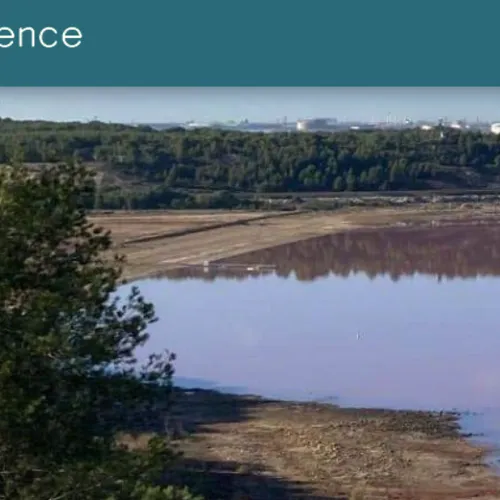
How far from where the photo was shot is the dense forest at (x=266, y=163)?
157 ft

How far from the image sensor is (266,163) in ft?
169

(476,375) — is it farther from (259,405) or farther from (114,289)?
(114,289)

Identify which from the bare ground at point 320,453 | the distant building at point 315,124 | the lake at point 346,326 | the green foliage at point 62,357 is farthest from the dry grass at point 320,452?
the distant building at point 315,124

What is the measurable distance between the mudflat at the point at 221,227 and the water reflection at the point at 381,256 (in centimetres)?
85

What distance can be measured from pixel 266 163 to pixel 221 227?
564 inches

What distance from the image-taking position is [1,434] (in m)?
5.97

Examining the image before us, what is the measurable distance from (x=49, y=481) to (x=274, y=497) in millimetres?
6126

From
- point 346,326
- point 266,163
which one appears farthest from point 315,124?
point 346,326

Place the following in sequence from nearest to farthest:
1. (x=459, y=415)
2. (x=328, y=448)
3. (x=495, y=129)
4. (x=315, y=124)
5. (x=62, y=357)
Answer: (x=62, y=357) < (x=328, y=448) < (x=459, y=415) < (x=495, y=129) < (x=315, y=124)

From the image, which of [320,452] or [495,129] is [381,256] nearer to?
[320,452]

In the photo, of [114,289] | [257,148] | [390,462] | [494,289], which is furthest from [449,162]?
[114,289]

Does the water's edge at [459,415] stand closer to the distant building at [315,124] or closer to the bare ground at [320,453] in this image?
the bare ground at [320,453]

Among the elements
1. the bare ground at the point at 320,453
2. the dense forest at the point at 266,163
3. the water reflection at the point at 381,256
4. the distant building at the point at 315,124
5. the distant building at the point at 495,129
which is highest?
the distant building at the point at 315,124

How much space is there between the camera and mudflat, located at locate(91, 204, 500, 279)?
30719 mm
